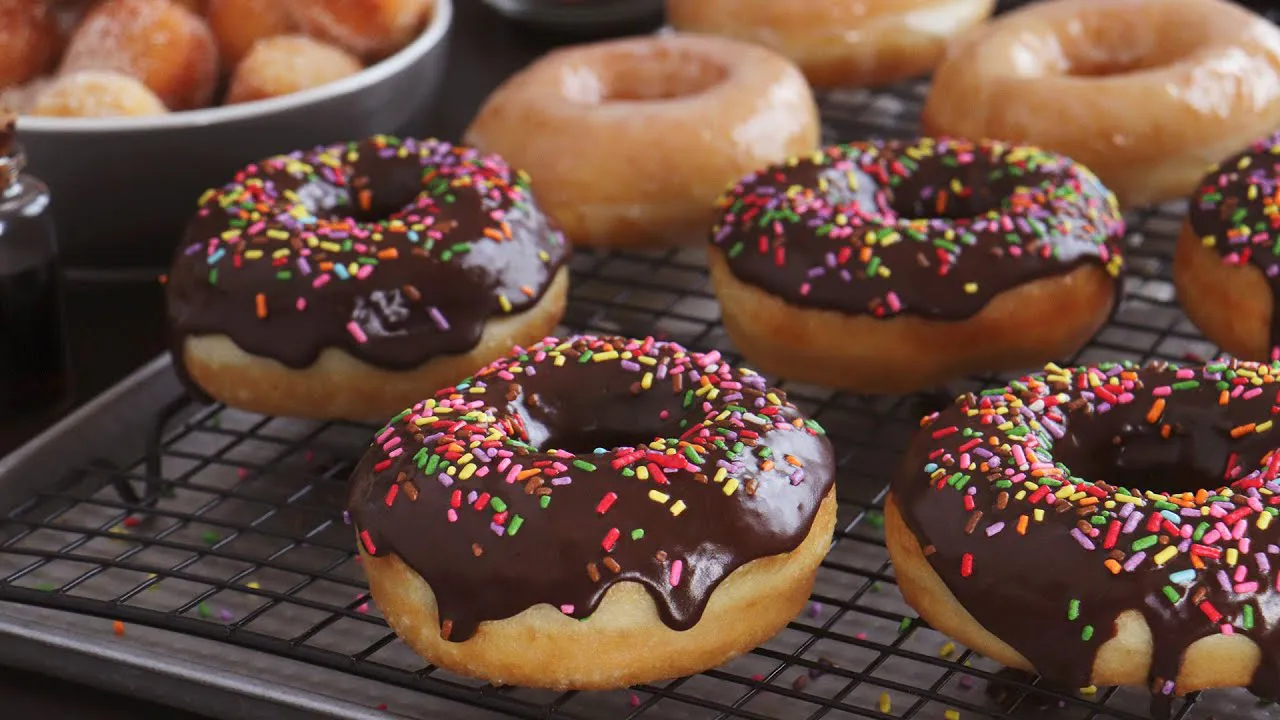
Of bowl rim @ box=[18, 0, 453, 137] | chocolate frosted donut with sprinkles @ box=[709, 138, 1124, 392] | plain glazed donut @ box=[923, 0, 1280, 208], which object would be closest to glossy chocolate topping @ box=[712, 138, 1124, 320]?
chocolate frosted donut with sprinkles @ box=[709, 138, 1124, 392]

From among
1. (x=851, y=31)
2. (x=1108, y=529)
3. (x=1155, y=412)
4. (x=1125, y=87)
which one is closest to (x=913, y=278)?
(x=1155, y=412)

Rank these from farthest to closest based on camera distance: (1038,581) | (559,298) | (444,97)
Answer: (444,97) < (559,298) < (1038,581)

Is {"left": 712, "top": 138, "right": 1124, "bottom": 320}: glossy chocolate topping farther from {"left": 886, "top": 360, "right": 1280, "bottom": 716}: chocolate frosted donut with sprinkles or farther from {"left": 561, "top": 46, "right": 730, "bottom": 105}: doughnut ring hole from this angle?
{"left": 561, "top": 46, "right": 730, "bottom": 105}: doughnut ring hole

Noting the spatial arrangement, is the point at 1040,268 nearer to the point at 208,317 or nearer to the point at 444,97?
the point at 208,317

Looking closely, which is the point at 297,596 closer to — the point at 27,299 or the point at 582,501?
the point at 582,501

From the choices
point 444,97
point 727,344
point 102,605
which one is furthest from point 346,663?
point 444,97

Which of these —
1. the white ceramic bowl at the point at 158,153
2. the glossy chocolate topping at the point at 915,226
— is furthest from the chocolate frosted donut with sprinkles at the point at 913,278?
the white ceramic bowl at the point at 158,153
